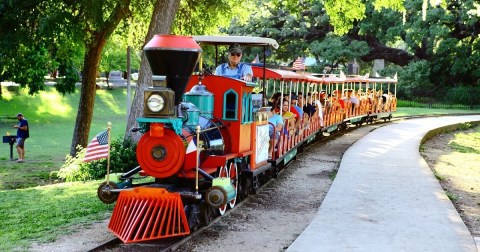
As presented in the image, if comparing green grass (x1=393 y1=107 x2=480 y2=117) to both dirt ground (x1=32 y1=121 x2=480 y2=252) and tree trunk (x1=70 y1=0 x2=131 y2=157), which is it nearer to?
tree trunk (x1=70 y1=0 x2=131 y2=157)

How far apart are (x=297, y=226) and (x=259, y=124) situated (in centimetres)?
262

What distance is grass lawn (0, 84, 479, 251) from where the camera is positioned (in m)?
10.0

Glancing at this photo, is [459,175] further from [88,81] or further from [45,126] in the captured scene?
[45,126]

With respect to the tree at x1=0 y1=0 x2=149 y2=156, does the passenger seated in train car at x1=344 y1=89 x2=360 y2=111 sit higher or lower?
lower

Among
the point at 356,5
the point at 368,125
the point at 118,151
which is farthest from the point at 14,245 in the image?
the point at 368,125

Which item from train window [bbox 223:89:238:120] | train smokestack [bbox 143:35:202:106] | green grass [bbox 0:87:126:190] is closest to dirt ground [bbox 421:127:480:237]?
train window [bbox 223:89:238:120]

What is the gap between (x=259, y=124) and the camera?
12.4 m

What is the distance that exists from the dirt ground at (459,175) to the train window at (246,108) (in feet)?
12.6

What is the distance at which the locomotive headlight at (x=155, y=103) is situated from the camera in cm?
873

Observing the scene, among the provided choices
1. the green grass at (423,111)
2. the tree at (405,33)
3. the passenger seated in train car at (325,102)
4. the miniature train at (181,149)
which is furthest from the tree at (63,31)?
the green grass at (423,111)

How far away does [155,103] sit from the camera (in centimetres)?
877

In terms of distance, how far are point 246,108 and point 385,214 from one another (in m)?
2.74

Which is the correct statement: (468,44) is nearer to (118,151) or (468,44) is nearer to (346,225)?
(118,151)

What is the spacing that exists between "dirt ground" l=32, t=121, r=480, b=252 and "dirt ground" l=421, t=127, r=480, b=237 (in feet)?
0.07
